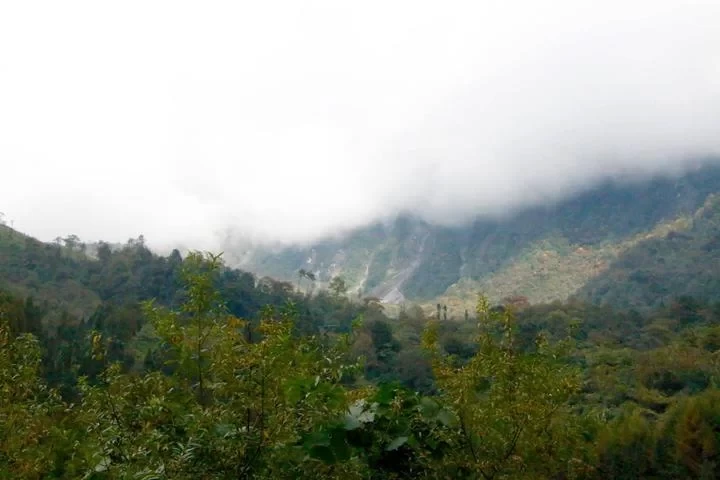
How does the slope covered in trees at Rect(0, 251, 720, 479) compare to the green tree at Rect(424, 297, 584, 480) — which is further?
the green tree at Rect(424, 297, 584, 480)

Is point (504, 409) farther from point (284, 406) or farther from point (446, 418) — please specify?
point (284, 406)

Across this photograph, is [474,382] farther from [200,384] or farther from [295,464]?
[200,384]

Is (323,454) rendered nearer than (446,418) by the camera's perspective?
Yes

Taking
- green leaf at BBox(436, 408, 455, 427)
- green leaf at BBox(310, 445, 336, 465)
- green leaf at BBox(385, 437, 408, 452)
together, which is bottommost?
green leaf at BBox(310, 445, 336, 465)

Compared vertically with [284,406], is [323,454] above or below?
below

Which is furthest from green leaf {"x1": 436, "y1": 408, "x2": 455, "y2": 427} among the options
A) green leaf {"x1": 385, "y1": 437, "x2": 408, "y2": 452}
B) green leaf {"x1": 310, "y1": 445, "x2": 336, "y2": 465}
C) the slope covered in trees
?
green leaf {"x1": 310, "y1": 445, "x2": 336, "y2": 465}

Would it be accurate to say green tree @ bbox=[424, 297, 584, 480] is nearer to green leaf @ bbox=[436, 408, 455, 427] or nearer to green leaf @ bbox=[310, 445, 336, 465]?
green leaf @ bbox=[436, 408, 455, 427]

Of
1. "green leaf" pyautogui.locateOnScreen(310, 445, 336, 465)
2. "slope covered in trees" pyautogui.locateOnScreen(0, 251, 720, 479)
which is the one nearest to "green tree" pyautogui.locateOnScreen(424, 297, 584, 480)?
"slope covered in trees" pyautogui.locateOnScreen(0, 251, 720, 479)

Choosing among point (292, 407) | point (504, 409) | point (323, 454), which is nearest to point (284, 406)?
point (292, 407)

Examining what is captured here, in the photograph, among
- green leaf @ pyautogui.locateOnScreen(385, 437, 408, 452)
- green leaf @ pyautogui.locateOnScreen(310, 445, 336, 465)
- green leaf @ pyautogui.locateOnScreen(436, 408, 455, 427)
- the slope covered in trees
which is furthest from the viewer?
green leaf @ pyautogui.locateOnScreen(436, 408, 455, 427)

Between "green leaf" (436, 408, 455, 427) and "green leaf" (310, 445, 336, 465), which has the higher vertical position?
"green leaf" (436, 408, 455, 427)

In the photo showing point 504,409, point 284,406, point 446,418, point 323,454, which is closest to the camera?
point 323,454

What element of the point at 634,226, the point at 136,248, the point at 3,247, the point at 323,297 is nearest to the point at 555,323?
the point at 323,297

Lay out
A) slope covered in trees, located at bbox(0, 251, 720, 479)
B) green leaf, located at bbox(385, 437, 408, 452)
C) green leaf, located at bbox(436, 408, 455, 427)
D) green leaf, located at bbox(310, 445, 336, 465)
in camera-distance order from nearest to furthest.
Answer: green leaf, located at bbox(310, 445, 336, 465)
slope covered in trees, located at bbox(0, 251, 720, 479)
green leaf, located at bbox(385, 437, 408, 452)
green leaf, located at bbox(436, 408, 455, 427)
